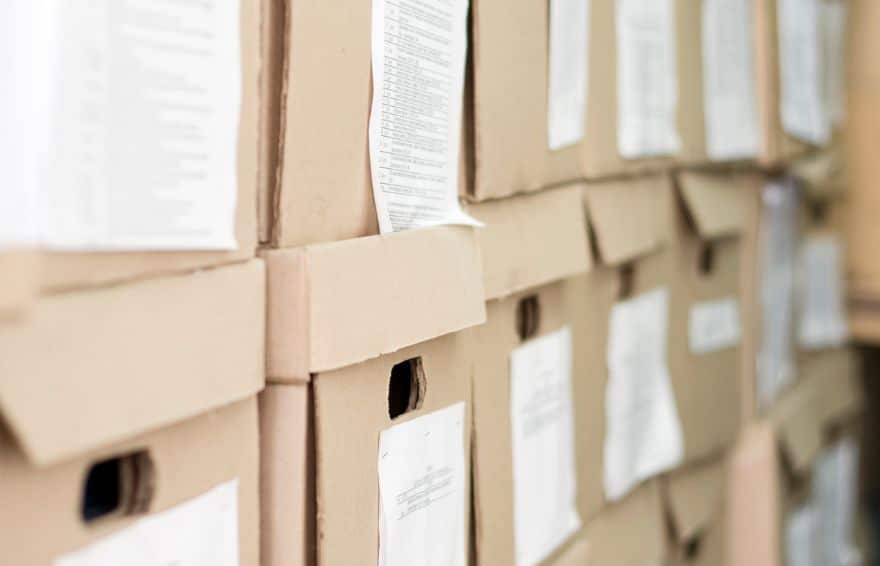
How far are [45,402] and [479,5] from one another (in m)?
0.45

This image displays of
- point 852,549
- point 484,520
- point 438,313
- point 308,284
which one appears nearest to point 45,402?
point 308,284

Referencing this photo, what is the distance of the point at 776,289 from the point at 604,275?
0.55 meters

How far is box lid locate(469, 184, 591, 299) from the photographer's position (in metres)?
0.78

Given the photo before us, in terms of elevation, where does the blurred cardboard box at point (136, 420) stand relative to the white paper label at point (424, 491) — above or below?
above

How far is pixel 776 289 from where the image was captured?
4.86ft

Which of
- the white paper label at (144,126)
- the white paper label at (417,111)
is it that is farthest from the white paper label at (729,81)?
the white paper label at (144,126)

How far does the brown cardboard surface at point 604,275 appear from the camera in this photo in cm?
98

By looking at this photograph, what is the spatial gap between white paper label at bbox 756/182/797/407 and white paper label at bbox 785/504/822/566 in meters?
0.20

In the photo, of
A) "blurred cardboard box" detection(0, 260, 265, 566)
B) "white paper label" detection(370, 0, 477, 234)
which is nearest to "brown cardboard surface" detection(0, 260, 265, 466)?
"blurred cardboard box" detection(0, 260, 265, 566)

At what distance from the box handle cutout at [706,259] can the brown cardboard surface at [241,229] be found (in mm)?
830

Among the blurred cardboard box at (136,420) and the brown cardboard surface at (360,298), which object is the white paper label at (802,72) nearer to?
the brown cardboard surface at (360,298)

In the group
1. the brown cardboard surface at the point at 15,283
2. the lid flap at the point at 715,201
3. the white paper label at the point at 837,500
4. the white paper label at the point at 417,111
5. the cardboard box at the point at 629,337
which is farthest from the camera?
the white paper label at the point at 837,500

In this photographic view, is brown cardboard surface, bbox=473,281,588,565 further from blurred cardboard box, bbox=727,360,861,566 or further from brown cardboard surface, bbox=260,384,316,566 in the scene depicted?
blurred cardboard box, bbox=727,360,861,566

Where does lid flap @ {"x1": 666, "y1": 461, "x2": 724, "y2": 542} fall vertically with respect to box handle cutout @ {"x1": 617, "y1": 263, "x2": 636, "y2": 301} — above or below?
below
